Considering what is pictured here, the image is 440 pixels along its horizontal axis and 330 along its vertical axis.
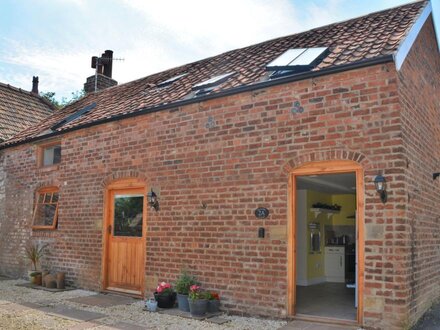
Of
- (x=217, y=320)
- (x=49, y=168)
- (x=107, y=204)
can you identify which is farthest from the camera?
(x=49, y=168)

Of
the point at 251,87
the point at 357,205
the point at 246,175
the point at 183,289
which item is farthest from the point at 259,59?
the point at 183,289

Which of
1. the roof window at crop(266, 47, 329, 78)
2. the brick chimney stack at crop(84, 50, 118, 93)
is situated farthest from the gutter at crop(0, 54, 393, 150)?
the brick chimney stack at crop(84, 50, 118, 93)

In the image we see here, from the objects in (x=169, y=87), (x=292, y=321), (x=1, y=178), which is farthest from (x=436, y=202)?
(x=1, y=178)

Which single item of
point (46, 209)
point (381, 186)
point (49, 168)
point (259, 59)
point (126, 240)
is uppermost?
point (259, 59)

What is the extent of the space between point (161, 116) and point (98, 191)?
8.40ft

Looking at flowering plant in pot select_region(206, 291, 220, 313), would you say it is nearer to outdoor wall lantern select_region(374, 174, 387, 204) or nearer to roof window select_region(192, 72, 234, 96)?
outdoor wall lantern select_region(374, 174, 387, 204)

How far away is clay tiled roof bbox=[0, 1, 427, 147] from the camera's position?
7.36 meters

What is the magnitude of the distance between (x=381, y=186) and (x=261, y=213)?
2044 mm

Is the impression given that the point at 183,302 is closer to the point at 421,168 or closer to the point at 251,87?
the point at 251,87

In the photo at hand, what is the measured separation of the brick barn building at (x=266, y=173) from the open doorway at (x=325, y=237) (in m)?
0.17

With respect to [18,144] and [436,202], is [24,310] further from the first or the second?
[436,202]

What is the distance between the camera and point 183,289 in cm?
792

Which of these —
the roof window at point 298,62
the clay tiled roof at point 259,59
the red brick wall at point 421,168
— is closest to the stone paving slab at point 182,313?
the red brick wall at point 421,168

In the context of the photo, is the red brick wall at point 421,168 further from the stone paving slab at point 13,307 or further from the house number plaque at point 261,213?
the stone paving slab at point 13,307
